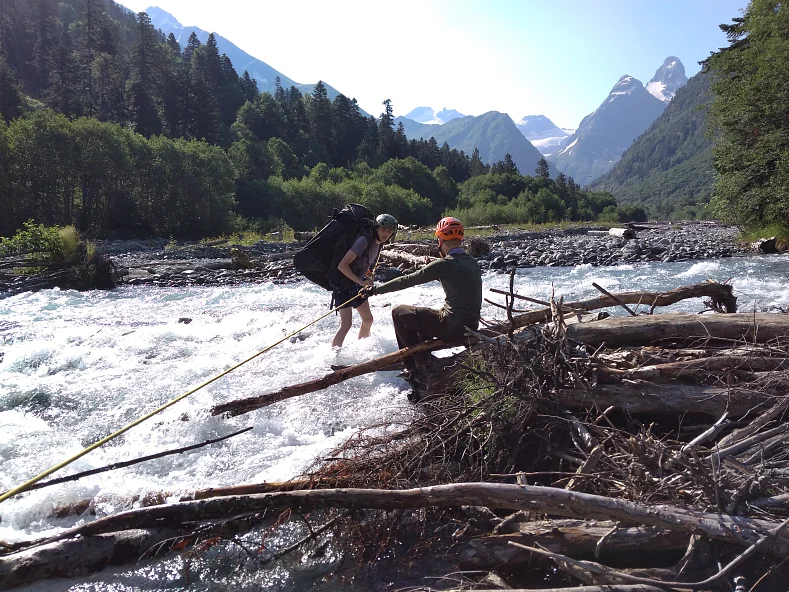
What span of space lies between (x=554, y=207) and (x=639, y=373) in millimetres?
104739

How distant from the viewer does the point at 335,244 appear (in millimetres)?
7660

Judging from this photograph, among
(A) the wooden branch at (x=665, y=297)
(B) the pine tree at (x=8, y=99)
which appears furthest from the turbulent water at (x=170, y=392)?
(B) the pine tree at (x=8, y=99)

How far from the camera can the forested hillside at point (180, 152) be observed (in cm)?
3841

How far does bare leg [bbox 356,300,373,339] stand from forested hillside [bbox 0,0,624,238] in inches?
999

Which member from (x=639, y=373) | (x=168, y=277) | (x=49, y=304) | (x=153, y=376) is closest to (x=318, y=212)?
(x=168, y=277)

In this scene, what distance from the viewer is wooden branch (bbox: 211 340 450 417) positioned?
476 cm

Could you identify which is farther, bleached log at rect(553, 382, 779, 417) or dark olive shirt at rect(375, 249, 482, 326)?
dark olive shirt at rect(375, 249, 482, 326)

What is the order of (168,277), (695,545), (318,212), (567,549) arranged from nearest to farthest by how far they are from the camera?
1. (695,545)
2. (567,549)
3. (168,277)
4. (318,212)

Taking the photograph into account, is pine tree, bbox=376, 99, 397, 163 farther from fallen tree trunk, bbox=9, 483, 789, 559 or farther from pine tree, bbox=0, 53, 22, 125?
fallen tree trunk, bbox=9, 483, 789, 559

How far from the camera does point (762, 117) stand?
23344mm

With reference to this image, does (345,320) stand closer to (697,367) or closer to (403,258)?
(403,258)

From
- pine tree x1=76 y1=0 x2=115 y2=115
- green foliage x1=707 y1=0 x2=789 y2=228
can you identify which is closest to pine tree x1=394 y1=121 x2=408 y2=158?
pine tree x1=76 y1=0 x2=115 y2=115

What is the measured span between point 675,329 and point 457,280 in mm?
2113

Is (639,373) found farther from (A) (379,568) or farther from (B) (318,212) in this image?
(B) (318,212)
